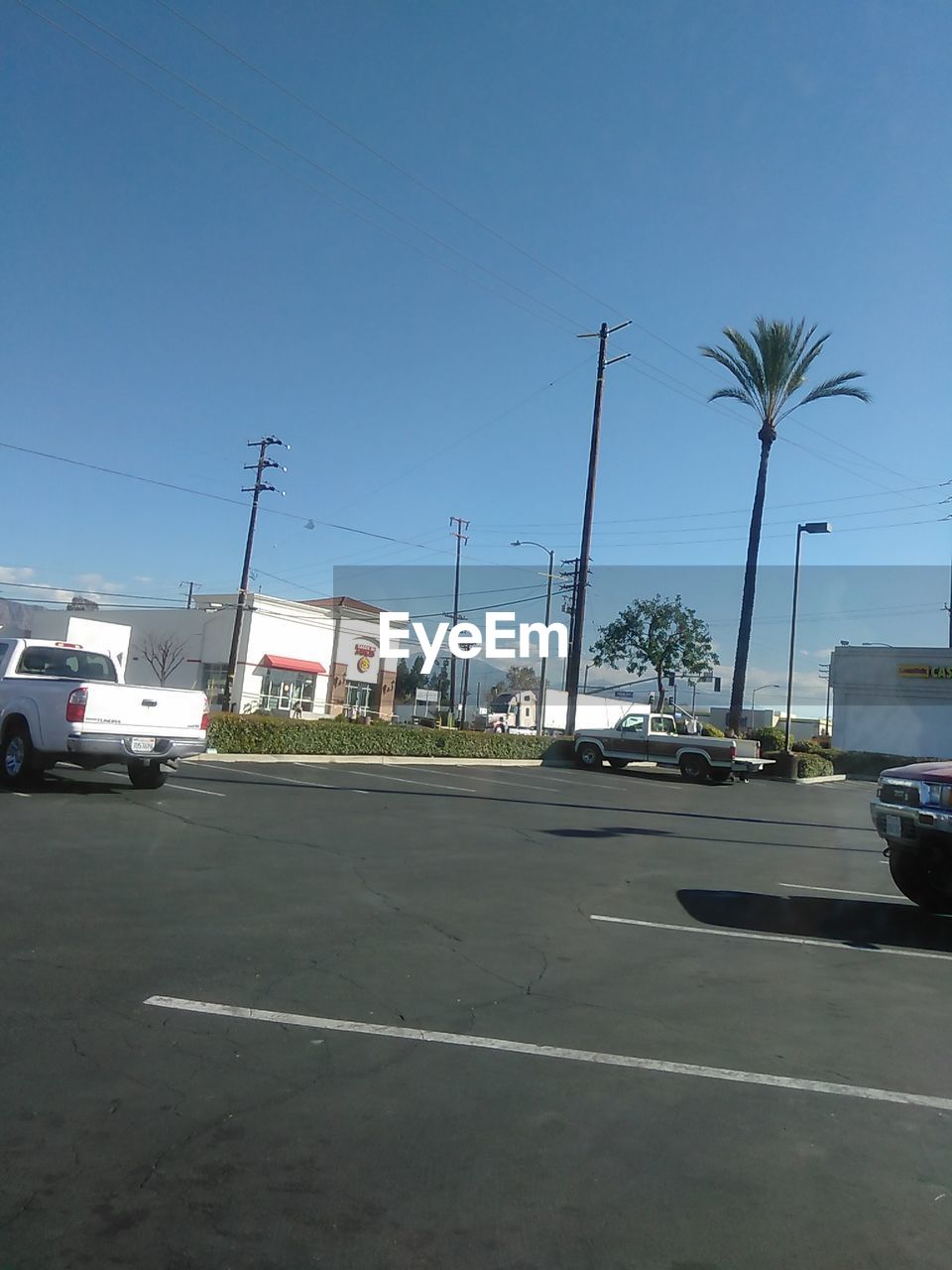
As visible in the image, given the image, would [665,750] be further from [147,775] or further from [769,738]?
[147,775]

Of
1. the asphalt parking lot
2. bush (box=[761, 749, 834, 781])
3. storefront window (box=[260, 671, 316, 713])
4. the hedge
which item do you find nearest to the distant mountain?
storefront window (box=[260, 671, 316, 713])

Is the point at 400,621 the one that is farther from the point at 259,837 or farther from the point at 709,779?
the point at 259,837

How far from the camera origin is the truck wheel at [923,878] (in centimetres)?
894

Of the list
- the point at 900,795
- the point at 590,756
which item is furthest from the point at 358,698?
the point at 900,795

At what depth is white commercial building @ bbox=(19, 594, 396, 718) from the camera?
54.5 meters

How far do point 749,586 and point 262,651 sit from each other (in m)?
29.3

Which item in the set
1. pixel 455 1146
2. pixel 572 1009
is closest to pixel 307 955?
pixel 572 1009

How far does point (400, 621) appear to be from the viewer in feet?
215

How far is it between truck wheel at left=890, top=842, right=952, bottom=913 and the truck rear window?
408 inches

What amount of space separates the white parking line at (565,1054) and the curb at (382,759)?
43.2ft

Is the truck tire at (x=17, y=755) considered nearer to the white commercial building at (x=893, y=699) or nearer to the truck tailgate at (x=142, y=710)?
the truck tailgate at (x=142, y=710)

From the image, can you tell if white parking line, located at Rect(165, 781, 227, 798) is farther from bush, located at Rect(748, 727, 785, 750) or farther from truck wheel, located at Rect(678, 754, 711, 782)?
bush, located at Rect(748, 727, 785, 750)

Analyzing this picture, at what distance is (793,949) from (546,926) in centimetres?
186

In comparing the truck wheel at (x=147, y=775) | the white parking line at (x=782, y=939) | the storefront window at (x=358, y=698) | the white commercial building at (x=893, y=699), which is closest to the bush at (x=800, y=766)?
the white commercial building at (x=893, y=699)
